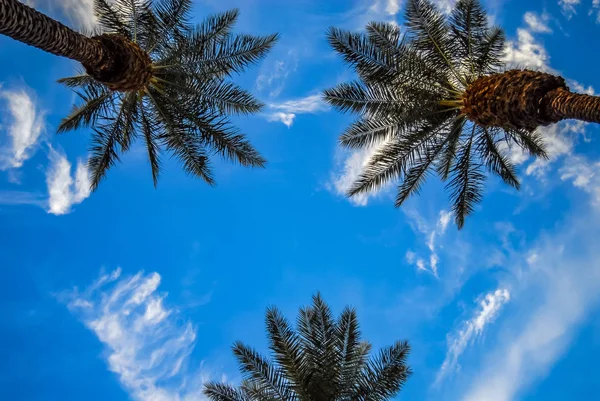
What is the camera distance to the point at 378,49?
1314cm

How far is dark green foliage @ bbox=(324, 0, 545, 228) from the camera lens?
13.0 m

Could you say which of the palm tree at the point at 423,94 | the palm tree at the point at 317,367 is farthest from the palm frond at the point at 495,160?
the palm tree at the point at 317,367

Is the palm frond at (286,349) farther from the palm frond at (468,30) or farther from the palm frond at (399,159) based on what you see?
the palm frond at (468,30)

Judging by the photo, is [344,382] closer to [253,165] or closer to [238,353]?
[238,353]

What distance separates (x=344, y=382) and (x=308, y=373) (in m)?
0.92

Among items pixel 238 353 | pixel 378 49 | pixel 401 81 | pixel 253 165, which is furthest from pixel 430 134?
pixel 238 353

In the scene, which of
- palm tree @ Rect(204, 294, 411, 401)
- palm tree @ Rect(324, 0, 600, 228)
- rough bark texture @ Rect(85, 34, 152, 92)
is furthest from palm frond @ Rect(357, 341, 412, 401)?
rough bark texture @ Rect(85, 34, 152, 92)

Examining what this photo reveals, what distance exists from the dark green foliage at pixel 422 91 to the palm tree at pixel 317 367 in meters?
3.65

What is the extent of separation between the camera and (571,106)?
29.4 ft

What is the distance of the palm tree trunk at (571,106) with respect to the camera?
8.71 m

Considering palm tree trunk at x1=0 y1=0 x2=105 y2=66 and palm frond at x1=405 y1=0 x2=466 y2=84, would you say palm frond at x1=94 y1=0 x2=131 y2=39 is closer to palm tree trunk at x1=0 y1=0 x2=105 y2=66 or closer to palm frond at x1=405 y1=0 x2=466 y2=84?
palm tree trunk at x1=0 y1=0 x2=105 y2=66

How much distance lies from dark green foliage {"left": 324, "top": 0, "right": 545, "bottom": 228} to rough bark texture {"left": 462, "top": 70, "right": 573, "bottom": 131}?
1302mm

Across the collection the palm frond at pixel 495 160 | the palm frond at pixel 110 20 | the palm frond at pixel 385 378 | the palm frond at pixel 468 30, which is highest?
the palm frond at pixel 110 20

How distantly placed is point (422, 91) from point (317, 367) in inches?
278
